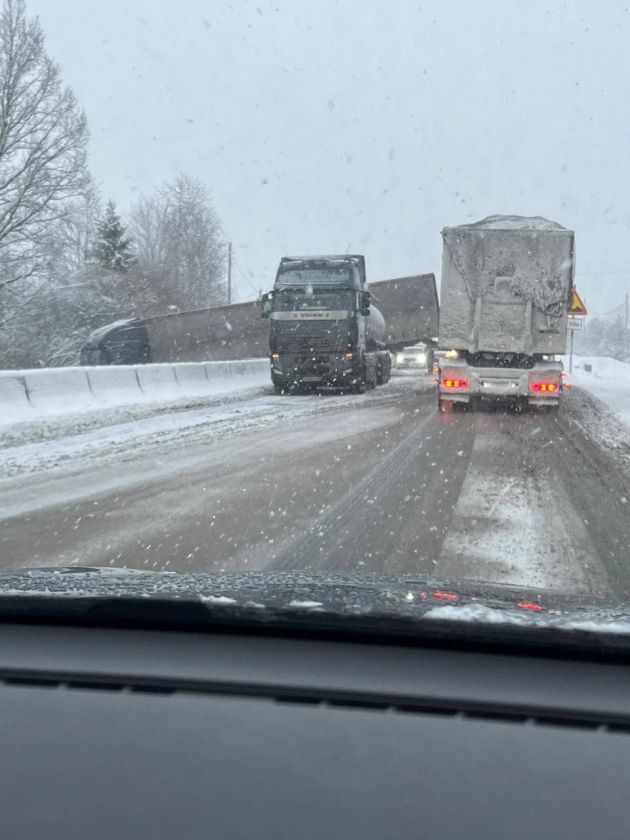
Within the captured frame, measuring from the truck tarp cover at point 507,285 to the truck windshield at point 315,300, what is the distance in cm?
665

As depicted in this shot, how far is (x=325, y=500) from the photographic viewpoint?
833 centimetres

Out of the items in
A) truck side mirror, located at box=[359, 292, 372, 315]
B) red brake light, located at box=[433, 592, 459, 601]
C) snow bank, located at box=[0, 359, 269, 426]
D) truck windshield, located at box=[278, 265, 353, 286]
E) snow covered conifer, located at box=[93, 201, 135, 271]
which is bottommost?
snow bank, located at box=[0, 359, 269, 426]

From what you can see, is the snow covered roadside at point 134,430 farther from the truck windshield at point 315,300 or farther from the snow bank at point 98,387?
the truck windshield at point 315,300

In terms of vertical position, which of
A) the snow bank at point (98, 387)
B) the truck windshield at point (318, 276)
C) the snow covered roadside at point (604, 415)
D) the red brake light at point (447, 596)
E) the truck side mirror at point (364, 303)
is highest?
the truck windshield at point (318, 276)

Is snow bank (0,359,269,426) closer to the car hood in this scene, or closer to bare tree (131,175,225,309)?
the car hood

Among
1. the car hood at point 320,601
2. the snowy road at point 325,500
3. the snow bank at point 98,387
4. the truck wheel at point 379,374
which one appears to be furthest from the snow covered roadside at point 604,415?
the snow bank at point 98,387

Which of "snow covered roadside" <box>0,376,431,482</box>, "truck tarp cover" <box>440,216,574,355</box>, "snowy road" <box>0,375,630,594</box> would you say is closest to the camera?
"snowy road" <box>0,375,630,594</box>

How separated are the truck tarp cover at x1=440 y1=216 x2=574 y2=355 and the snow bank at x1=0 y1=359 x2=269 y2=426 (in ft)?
22.6

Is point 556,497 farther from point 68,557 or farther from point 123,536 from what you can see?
point 68,557

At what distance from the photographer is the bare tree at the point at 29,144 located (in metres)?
31.9

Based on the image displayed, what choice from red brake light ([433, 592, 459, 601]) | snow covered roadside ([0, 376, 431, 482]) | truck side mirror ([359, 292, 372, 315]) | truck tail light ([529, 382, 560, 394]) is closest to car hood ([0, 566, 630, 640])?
red brake light ([433, 592, 459, 601])

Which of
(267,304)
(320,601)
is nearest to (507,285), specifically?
(267,304)

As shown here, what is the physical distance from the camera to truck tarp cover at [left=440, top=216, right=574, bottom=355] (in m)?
17.1

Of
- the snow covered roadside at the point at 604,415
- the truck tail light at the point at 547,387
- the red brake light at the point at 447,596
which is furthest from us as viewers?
the truck tail light at the point at 547,387
